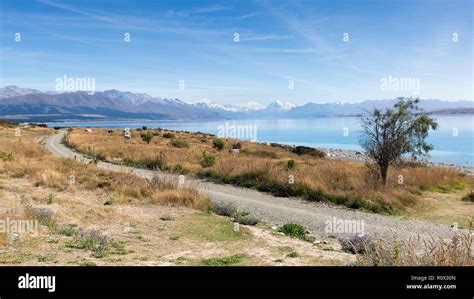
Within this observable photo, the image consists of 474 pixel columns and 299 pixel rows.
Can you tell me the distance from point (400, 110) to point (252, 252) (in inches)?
673

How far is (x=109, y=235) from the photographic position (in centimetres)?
1109

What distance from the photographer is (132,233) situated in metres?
11.5

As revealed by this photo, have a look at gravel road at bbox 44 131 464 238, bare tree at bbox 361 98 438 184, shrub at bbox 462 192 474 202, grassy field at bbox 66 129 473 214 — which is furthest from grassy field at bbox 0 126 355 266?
shrub at bbox 462 192 474 202

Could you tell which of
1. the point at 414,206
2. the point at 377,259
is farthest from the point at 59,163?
the point at 377,259

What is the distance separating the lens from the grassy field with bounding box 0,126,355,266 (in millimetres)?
8836

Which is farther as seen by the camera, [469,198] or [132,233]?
[469,198]

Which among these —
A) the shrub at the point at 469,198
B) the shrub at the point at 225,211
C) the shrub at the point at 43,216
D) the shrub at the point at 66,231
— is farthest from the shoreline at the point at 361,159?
the shrub at the point at 66,231

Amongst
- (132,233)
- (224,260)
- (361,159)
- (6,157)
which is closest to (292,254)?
(224,260)

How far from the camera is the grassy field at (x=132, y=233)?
884 cm

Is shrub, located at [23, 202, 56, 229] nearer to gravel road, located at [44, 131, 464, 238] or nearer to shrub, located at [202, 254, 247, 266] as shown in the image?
shrub, located at [202, 254, 247, 266]

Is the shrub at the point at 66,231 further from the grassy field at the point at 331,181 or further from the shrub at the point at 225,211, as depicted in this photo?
the grassy field at the point at 331,181

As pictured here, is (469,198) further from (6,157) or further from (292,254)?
(6,157)

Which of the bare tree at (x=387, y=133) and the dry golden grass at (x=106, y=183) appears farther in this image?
the bare tree at (x=387, y=133)
